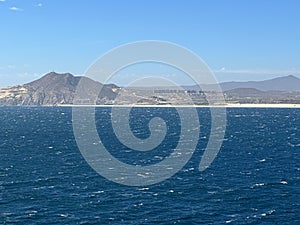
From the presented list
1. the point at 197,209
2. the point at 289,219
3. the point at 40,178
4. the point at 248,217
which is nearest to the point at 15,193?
the point at 40,178

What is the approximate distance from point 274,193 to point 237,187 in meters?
10.0

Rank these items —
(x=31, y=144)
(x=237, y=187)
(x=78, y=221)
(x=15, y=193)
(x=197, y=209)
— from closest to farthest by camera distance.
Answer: (x=78, y=221)
(x=197, y=209)
(x=15, y=193)
(x=237, y=187)
(x=31, y=144)

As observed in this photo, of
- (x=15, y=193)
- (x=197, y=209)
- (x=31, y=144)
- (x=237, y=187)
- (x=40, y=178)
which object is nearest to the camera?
(x=197, y=209)

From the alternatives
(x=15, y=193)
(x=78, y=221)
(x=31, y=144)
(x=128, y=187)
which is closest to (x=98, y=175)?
(x=128, y=187)

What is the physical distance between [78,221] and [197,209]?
26.5m

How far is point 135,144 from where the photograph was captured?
648ft

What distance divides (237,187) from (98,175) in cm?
4172

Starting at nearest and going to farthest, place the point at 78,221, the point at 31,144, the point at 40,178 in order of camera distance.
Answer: the point at 78,221, the point at 40,178, the point at 31,144

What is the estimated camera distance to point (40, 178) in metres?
121

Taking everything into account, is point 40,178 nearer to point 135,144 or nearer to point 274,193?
point 274,193

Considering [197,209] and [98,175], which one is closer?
[197,209]

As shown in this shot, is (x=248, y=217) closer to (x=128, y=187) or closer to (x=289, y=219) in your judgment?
(x=289, y=219)

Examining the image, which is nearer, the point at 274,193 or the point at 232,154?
the point at 274,193

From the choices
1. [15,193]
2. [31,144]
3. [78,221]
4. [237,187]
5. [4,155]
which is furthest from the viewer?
[31,144]
